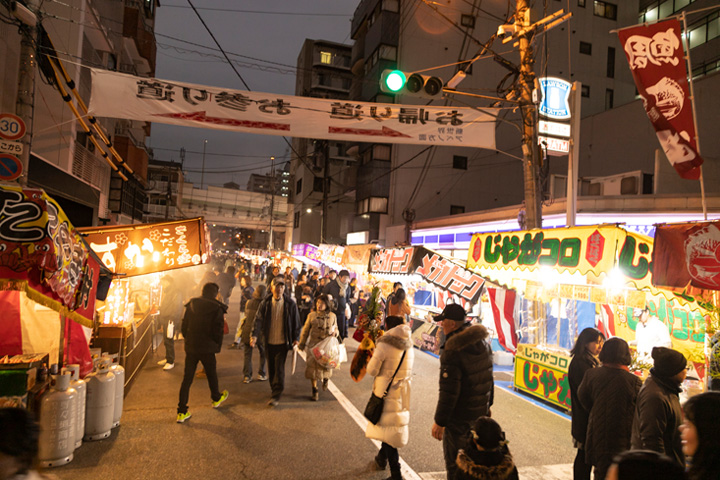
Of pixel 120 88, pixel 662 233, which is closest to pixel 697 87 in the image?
pixel 662 233

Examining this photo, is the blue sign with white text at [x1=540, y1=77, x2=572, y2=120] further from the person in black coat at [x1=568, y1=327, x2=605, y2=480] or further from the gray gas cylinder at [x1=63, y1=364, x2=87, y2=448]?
the gray gas cylinder at [x1=63, y1=364, x2=87, y2=448]

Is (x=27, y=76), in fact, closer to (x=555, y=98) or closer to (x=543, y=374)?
(x=555, y=98)

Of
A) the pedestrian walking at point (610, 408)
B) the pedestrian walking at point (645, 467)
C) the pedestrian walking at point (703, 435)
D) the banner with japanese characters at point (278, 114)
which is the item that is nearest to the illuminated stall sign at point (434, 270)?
the banner with japanese characters at point (278, 114)

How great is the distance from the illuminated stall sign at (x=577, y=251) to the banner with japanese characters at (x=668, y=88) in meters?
1.25

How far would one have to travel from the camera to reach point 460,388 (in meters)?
4.19

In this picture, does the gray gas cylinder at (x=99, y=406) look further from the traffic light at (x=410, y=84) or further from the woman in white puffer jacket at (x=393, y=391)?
the traffic light at (x=410, y=84)

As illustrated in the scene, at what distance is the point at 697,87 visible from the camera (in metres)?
17.6

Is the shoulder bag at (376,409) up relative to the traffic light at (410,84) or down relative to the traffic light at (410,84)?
down

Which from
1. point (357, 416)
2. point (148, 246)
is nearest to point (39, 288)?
point (148, 246)

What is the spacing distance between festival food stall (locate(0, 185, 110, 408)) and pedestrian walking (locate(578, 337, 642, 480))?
518 centimetres

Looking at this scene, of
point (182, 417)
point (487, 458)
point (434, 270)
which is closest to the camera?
point (487, 458)

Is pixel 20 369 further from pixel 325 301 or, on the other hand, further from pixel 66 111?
pixel 66 111

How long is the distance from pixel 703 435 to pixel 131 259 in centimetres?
810

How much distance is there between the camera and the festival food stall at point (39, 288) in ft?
12.7
